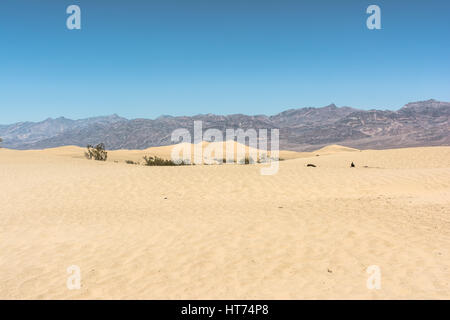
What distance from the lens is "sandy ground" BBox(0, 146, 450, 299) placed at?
16.4 ft

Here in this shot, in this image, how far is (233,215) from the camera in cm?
915

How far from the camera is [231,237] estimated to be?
7.18m

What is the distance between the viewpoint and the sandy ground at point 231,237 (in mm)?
5008

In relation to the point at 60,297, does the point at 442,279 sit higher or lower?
higher

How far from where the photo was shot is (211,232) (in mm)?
7586

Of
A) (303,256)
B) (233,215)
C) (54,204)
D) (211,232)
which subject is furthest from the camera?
(54,204)
